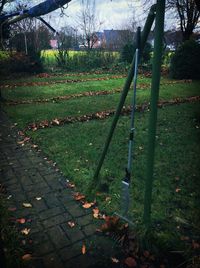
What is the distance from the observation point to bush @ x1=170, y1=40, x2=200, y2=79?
15.3 metres

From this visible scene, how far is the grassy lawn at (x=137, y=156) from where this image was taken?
3.24 m

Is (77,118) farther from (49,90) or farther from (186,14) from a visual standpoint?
(186,14)

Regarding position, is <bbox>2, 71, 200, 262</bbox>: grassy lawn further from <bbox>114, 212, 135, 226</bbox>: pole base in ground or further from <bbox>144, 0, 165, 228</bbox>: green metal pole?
<bbox>144, 0, 165, 228</bbox>: green metal pole

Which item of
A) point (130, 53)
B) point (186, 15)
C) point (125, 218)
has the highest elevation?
point (186, 15)

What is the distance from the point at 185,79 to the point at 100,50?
9.48 m

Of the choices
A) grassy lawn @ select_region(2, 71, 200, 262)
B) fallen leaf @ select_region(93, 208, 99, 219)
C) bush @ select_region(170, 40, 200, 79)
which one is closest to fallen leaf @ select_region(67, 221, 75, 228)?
fallen leaf @ select_region(93, 208, 99, 219)

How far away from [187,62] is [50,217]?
47.6 feet

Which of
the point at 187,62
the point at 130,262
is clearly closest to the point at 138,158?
the point at 130,262

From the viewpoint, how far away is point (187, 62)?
50.1 ft

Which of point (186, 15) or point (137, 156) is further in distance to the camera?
point (186, 15)

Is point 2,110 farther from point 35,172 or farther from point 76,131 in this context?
point 35,172

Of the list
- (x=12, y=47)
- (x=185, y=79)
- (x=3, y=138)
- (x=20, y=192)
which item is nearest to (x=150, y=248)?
(x=20, y=192)

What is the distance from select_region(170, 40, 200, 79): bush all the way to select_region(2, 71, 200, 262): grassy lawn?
7092 millimetres

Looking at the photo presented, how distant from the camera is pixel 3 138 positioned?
589 centimetres
